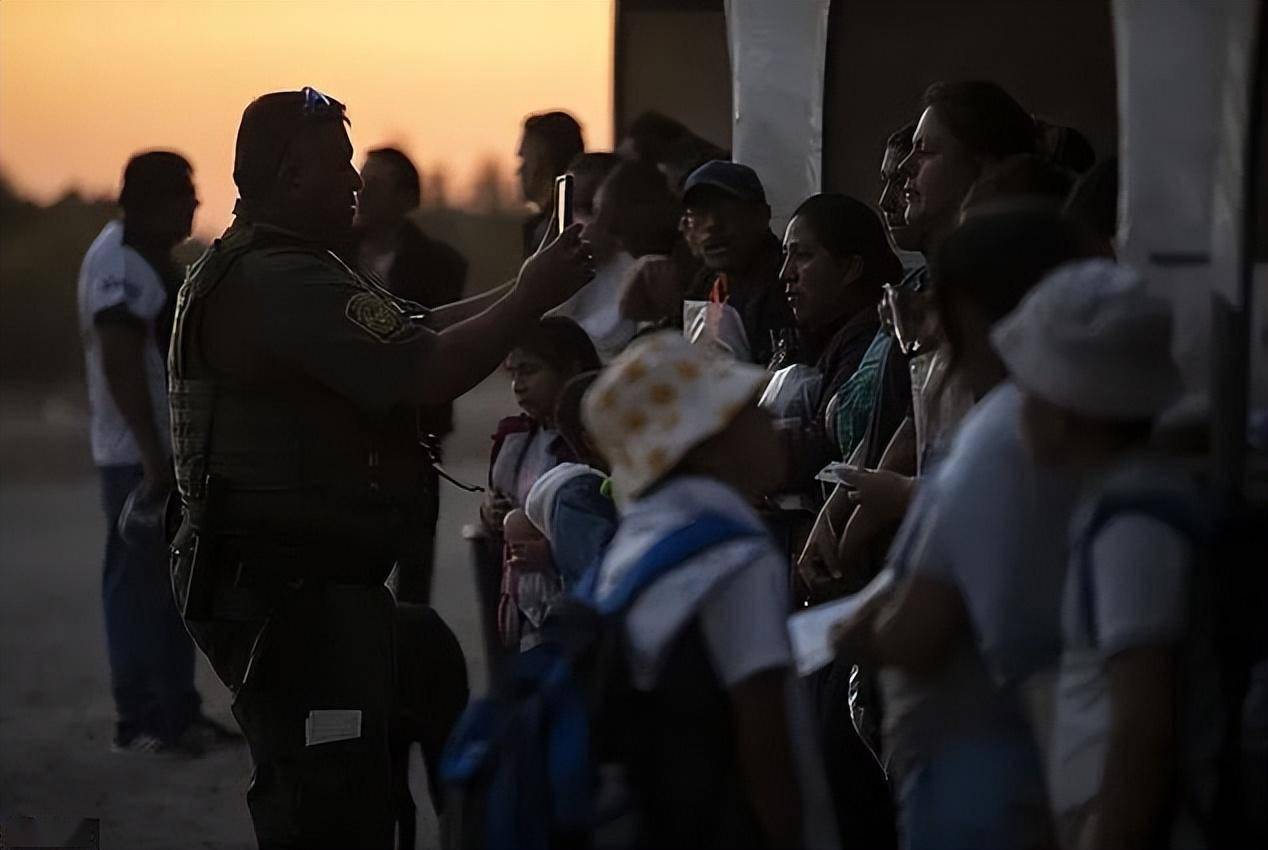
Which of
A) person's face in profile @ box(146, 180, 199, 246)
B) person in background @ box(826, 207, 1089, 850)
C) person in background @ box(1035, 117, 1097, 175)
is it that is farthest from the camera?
person's face in profile @ box(146, 180, 199, 246)

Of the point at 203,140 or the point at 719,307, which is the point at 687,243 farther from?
the point at 203,140

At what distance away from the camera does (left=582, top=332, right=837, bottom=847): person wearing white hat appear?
119 inches

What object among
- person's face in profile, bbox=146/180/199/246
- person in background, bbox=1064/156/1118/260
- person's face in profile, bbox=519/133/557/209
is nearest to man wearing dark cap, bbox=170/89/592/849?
person in background, bbox=1064/156/1118/260

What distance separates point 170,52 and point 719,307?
10.9ft

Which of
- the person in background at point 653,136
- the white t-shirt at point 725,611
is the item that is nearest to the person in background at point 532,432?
the person in background at point 653,136

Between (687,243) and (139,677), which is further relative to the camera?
(139,677)

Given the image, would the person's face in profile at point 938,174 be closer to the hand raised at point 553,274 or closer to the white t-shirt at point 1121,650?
the hand raised at point 553,274

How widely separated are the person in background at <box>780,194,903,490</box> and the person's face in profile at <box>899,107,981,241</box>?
56 centimetres

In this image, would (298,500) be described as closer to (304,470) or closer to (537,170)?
(304,470)

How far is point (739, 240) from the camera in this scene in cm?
561

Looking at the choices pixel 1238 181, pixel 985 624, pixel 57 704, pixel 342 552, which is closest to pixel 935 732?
pixel 985 624

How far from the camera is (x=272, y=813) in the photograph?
4352mm

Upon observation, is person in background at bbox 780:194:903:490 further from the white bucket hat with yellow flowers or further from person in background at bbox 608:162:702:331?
the white bucket hat with yellow flowers

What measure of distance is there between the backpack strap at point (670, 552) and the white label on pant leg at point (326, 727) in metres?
1.36
